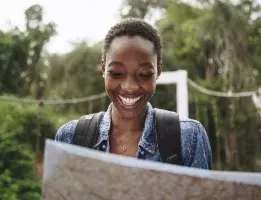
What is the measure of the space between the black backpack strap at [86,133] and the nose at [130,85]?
0.50 feet

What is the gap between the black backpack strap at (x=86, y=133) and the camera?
1036 millimetres

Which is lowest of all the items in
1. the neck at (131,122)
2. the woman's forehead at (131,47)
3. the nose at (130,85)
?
the neck at (131,122)

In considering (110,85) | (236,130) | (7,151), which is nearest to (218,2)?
(236,130)

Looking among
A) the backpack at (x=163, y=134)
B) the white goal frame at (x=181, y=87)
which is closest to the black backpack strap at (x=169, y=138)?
the backpack at (x=163, y=134)

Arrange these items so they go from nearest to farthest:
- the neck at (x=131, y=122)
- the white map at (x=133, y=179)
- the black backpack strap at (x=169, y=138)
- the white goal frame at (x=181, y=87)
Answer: the white map at (x=133, y=179) → the black backpack strap at (x=169, y=138) → the neck at (x=131, y=122) → the white goal frame at (x=181, y=87)

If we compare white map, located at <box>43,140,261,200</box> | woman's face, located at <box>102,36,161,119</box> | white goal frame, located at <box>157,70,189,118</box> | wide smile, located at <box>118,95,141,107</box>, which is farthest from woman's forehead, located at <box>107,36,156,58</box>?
white goal frame, located at <box>157,70,189,118</box>

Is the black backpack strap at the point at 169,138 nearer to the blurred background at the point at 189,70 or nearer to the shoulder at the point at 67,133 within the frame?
the shoulder at the point at 67,133

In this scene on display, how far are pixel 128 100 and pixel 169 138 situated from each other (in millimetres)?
168

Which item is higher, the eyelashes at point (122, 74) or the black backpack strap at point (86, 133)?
the eyelashes at point (122, 74)

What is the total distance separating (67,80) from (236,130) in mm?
5236

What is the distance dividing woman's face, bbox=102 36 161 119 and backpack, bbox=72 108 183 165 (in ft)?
0.28

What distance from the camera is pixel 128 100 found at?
1.06m

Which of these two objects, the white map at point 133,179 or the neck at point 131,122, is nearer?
the white map at point 133,179

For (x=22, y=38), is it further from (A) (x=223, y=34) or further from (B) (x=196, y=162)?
(B) (x=196, y=162)
